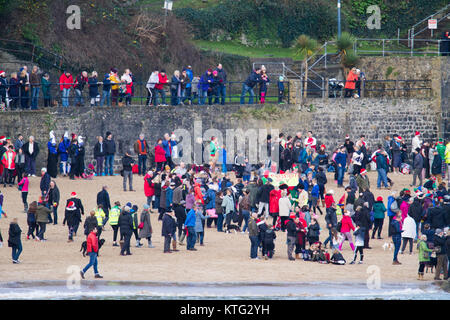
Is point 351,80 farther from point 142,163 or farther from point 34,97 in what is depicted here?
point 34,97

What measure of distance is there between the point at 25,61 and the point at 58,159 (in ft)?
16.6

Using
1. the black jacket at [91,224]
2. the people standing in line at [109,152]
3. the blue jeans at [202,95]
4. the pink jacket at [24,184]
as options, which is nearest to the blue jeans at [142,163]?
the people standing in line at [109,152]

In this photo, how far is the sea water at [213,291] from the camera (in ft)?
70.2

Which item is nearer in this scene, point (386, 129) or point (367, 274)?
point (367, 274)

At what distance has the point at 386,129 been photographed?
37.9 m

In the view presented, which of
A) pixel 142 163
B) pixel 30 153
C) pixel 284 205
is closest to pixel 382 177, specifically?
pixel 284 205

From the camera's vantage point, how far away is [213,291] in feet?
72.3

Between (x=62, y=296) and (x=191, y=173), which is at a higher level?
(x=191, y=173)

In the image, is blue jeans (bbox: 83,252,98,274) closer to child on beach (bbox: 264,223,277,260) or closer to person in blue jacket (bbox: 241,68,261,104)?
child on beach (bbox: 264,223,277,260)

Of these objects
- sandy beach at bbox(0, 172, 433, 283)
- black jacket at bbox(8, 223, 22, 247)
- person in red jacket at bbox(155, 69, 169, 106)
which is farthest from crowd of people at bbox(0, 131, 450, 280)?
person in red jacket at bbox(155, 69, 169, 106)

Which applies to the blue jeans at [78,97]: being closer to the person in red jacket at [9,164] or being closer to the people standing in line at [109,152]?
the people standing in line at [109,152]
